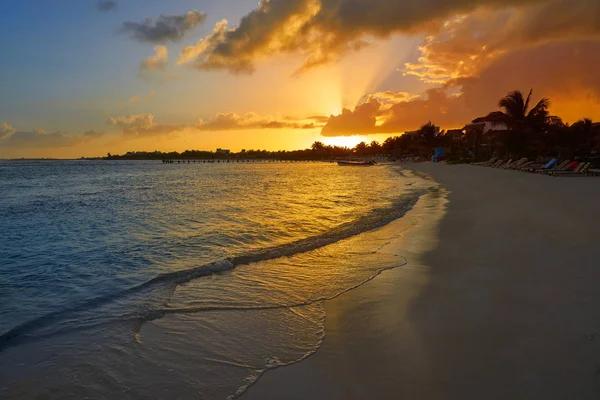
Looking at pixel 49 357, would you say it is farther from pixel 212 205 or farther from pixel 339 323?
pixel 212 205

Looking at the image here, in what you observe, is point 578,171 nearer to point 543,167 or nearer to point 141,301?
point 543,167

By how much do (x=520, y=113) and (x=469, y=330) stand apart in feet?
154

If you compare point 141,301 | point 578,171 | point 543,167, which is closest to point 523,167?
point 543,167

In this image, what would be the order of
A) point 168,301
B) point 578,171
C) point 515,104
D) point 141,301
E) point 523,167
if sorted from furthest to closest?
1. point 515,104
2. point 523,167
3. point 578,171
4. point 141,301
5. point 168,301

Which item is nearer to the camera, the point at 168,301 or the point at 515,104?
the point at 168,301

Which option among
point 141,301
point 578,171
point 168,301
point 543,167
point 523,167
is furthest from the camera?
point 523,167

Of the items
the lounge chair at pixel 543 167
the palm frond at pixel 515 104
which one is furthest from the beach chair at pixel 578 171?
the palm frond at pixel 515 104

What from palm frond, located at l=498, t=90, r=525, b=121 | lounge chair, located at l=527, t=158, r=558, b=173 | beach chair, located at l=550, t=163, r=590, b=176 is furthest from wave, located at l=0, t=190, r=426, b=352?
palm frond, located at l=498, t=90, r=525, b=121

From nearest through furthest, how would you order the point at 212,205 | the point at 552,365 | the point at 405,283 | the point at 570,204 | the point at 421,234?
1. the point at 552,365
2. the point at 405,283
3. the point at 421,234
4. the point at 570,204
5. the point at 212,205

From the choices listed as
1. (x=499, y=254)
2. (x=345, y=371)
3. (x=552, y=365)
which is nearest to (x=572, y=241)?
(x=499, y=254)

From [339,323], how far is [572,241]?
6038mm

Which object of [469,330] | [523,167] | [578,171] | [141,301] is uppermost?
[523,167]

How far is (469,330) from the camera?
459 cm

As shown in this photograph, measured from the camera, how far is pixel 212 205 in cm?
2142
